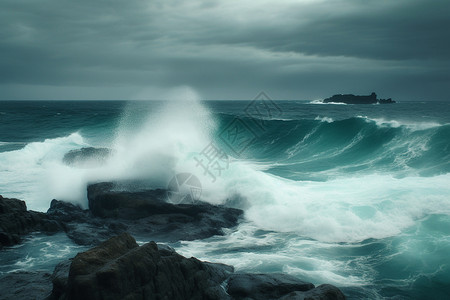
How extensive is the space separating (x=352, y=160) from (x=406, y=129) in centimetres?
504

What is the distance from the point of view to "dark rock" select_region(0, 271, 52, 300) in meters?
6.33

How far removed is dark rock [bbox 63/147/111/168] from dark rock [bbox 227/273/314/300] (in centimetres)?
1145

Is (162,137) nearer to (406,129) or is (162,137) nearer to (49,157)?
(49,157)

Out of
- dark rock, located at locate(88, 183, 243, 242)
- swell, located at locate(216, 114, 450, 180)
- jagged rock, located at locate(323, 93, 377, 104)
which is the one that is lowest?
dark rock, located at locate(88, 183, 243, 242)

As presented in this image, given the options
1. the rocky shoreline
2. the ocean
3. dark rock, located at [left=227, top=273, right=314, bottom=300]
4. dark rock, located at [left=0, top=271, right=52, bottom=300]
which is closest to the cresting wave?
the ocean

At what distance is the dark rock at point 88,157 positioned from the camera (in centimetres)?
1694

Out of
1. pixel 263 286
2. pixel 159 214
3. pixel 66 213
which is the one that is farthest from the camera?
pixel 66 213

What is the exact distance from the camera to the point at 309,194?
14.0 m

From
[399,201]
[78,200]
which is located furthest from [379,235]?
[78,200]

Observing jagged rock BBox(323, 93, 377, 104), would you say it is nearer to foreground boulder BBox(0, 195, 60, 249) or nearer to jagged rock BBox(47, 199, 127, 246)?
jagged rock BBox(47, 199, 127, 246)

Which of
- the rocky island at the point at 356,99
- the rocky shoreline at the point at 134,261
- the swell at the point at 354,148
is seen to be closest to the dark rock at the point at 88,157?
the rocky shoreline at the point at 134,261

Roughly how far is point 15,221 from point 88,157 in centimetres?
798

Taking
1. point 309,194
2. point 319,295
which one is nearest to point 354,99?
point 309,194

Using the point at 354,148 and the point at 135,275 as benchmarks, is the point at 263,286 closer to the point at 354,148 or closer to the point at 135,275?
the point at 135,275
